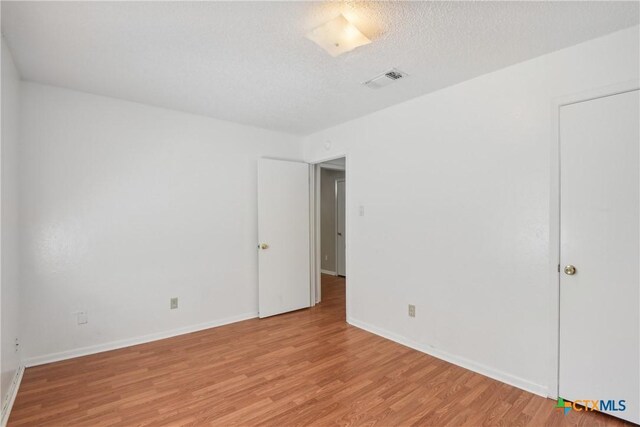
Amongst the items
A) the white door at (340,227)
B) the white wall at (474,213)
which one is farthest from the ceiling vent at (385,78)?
the white door at (340,227)

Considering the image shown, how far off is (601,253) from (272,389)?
8.15 ft

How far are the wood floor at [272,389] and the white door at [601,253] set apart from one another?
0.85ft

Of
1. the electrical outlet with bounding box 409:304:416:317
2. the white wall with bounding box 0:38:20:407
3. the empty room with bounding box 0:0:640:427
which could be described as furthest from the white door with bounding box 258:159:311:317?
the white wall with bounding box 0:38:20:407

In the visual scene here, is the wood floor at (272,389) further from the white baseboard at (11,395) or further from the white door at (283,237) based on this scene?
the white door at (283,237)

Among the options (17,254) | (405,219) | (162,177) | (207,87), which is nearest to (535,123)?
(405,219)

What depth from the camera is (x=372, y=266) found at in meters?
3.54

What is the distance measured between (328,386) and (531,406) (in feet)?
4.64

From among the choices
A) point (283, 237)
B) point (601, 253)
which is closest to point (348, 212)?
point (283, 237)

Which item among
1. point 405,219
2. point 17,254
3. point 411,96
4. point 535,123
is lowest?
point 17,254

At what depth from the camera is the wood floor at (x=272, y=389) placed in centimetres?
203

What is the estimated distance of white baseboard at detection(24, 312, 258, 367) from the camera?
279cm

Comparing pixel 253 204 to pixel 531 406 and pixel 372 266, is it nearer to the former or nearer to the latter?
pixel 372 266

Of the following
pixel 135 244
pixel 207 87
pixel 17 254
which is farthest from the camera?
pixel 135 244

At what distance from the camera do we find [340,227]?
6.68 metres
